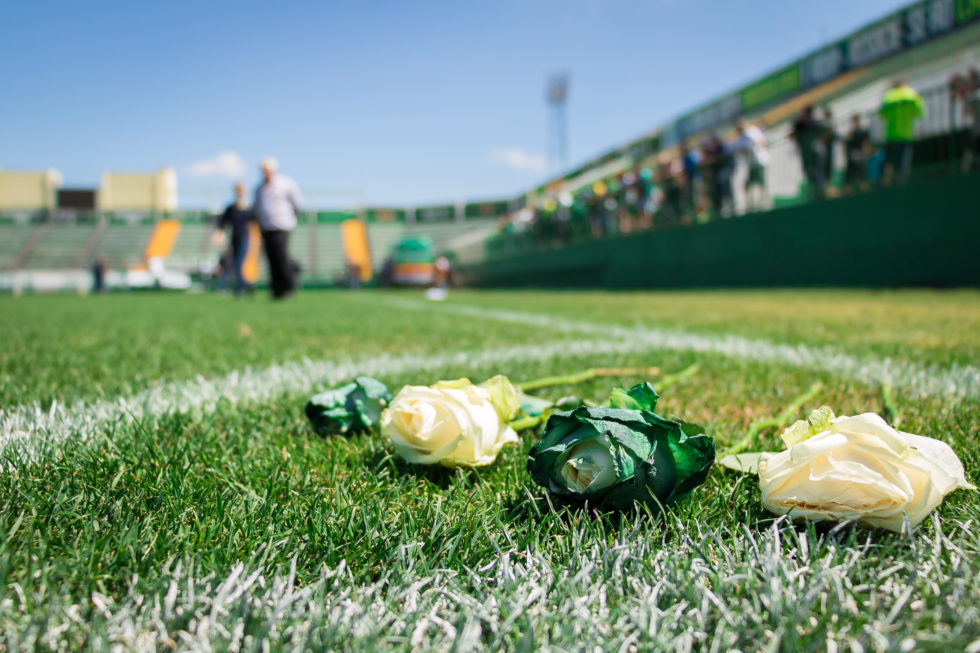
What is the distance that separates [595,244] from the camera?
16.0 m

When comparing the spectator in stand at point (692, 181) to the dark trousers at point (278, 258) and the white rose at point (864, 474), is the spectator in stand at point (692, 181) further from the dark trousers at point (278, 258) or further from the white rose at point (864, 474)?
the white rose at point (864, 474)

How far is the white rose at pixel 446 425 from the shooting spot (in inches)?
40.2

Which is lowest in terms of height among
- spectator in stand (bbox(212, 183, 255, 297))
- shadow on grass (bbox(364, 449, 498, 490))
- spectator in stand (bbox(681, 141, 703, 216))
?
shadow on grass (bbox(364, 449, 498, 490))

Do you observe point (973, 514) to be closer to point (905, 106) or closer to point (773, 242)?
A: point (905, 106)

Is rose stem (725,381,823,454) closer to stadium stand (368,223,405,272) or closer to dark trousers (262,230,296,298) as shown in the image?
dark trousers (262,230,296,298)

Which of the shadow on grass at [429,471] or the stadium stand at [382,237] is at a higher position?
the stadium stand at [382,237]

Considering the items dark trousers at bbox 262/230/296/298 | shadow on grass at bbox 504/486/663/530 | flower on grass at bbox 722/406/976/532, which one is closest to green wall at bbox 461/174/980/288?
dark trousers at bbox 262/230/296/298

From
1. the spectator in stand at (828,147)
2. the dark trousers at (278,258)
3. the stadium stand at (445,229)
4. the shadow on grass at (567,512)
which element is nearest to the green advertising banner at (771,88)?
the spectator in stand at (828,147)

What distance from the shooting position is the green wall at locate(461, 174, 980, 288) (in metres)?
7.54

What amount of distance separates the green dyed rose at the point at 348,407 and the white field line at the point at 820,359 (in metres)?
1.46

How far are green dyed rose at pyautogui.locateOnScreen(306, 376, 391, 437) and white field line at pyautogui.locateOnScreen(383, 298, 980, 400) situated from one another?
1.46 m

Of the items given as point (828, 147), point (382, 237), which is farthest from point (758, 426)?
point (382, 237)

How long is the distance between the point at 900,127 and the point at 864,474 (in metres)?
9.27

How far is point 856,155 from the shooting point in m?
9.05
